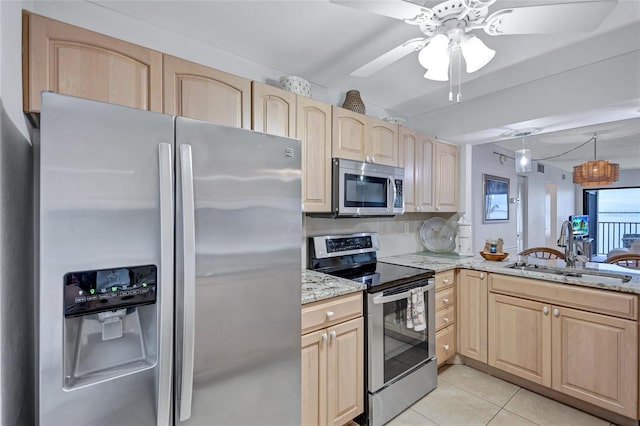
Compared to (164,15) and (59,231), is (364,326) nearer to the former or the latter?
(59,231)

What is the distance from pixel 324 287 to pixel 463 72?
2.00 metres

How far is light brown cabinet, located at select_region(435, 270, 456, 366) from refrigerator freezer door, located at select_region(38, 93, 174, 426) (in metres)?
2.09

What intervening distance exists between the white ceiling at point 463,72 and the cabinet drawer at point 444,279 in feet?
4.42

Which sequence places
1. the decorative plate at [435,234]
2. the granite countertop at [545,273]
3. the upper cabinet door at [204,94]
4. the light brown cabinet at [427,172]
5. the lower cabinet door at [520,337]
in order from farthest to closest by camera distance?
the decorative plate at [435,234], the light brown cabinet at [427,172], the lower cabinet door at [520,337], the granite countertop at [545,273], the upper cabinet door at [204,94]

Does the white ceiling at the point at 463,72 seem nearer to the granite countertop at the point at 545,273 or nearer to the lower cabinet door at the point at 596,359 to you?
the granite countertop at the point at 545,273

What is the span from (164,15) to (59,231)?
143cm

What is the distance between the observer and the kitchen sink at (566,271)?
206 centimetres

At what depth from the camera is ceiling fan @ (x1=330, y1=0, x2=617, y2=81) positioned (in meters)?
1.14

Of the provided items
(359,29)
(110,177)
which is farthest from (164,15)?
(110,177)

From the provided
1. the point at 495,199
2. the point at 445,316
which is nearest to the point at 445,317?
the point at 445,316

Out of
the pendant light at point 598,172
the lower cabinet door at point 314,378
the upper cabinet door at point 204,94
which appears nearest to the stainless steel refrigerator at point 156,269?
the lower cabinet door at point 314,378

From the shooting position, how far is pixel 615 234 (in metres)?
7.35

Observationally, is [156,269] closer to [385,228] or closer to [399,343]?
[399,343]

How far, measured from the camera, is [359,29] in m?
1.79
